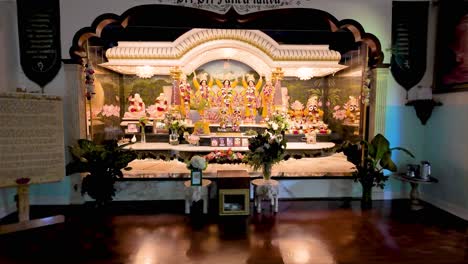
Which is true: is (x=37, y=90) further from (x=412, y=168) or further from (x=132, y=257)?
(x=412, y=168)

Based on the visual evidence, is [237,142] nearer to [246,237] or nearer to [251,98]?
[251,98]

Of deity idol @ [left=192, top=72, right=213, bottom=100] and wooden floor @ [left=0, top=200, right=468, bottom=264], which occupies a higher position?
deity idol @ [left=192, top=72, right=213, bottom=100]

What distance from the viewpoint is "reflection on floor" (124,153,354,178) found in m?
4.48

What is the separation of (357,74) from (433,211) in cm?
267

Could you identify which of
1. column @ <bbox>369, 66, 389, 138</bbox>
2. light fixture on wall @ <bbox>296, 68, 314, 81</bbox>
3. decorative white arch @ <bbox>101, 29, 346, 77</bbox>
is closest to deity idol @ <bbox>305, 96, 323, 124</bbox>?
light fixture on wall @ <bbox>296, 68, 314, 81</bbox>

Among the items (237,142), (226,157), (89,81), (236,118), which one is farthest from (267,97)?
(89,81)

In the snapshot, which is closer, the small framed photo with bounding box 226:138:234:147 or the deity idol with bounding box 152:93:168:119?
the small framed photo with bounding box 226:138:234:147

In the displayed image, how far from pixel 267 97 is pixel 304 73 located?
3.63 feet

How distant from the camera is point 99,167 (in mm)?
3752

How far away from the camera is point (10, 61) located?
4016 mm

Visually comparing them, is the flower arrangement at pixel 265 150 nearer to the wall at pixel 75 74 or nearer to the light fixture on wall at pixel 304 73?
the wall at pixel 75 74

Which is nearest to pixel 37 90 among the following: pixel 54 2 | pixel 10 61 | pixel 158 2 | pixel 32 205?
pixel 10 61

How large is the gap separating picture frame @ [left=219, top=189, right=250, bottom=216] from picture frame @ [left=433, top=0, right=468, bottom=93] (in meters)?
3.18

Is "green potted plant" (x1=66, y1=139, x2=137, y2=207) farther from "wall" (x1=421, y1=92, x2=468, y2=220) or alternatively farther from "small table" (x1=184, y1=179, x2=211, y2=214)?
"wall" (x1=421, y1=92, x2=468, y2=220)
